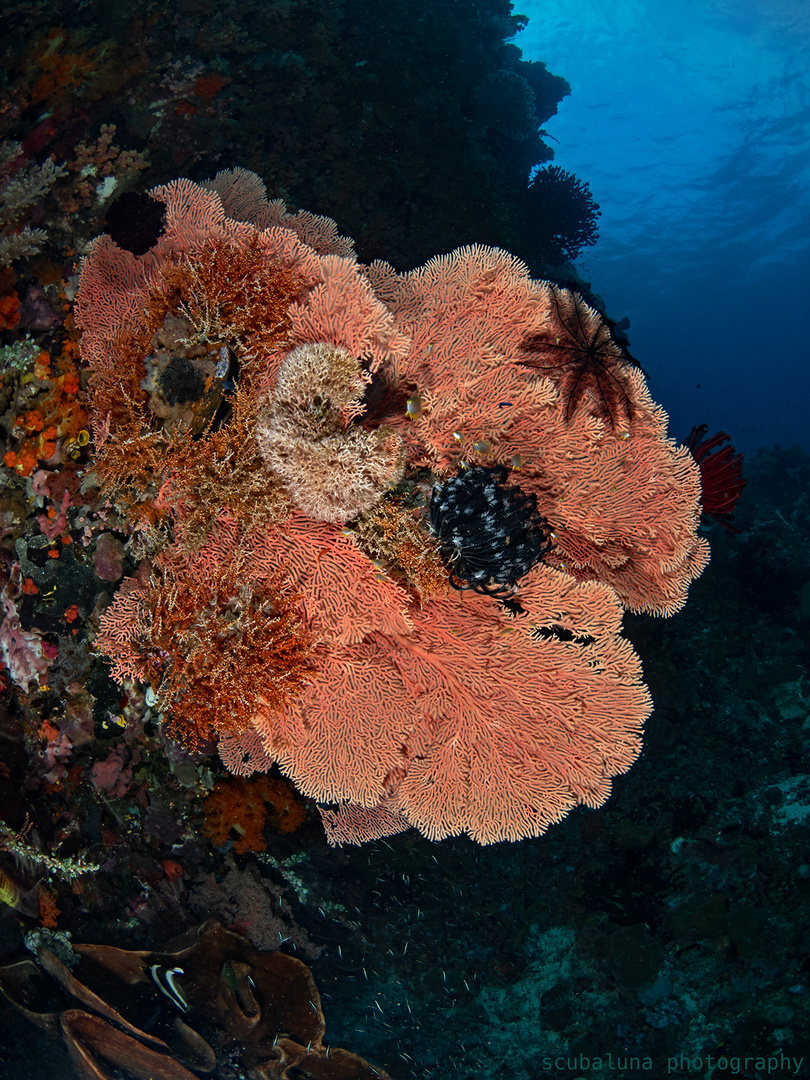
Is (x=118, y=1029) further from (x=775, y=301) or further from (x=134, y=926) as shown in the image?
(x=775, y=301)

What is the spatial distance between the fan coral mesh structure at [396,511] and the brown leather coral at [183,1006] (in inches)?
113

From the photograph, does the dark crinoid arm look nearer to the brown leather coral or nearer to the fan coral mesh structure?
the fan coral mesh structure

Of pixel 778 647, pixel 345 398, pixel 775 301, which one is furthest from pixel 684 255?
pixel 345 398

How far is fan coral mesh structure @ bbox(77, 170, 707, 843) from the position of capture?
3.12 metres

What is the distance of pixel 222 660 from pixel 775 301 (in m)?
49.3

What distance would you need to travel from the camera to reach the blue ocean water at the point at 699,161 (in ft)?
97.7

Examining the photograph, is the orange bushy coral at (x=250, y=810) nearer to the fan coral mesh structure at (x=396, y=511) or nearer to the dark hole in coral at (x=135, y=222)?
the fan coral mesh structure at (x=396, y=511)

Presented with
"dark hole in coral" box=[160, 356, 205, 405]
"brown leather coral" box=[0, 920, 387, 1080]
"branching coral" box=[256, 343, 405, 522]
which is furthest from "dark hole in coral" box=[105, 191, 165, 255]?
"brown leather coral" box=[0, 920, 387, 1080]

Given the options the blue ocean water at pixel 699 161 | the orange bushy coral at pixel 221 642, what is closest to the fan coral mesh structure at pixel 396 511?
the orange bushy coral at pixel 221 642

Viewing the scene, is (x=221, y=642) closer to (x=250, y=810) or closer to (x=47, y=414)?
(x=250, y=810)

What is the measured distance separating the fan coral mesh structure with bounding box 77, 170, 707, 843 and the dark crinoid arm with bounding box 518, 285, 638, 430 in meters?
0.02

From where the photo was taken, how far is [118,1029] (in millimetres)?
4824

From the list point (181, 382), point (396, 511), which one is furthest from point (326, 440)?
point (181, 382)

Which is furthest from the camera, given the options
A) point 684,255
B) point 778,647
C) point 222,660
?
point 684,255
